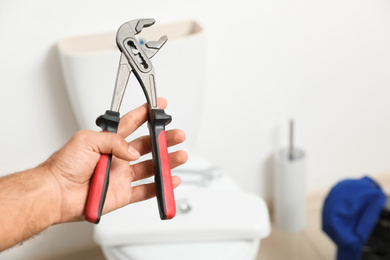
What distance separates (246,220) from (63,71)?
1.92ft

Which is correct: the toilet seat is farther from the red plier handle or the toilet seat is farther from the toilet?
the red plier handle

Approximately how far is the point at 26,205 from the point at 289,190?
3.42 feet

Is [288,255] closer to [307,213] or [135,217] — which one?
[307,213]

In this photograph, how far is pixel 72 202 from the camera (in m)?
0.80

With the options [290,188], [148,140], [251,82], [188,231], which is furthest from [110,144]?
[290,188]

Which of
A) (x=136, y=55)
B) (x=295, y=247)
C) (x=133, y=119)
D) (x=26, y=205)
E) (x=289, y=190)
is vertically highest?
(x=136, y=55)

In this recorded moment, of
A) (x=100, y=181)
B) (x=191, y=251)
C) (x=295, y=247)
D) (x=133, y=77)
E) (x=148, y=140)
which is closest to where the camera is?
(x=100, y=181)

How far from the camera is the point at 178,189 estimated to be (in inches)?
48.9

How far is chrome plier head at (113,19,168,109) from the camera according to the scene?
0.74 m

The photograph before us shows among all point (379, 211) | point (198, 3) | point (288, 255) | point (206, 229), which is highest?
point (198, 3)

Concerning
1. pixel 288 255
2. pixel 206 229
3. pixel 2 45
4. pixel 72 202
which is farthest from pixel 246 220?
pixel 2 45

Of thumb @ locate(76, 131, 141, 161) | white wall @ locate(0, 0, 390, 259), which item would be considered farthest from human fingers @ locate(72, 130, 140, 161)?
white wall @ locate(0, 0, 390, 259)

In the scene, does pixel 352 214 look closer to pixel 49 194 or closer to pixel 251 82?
pixel 251 82

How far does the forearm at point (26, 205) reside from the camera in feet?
2.45
